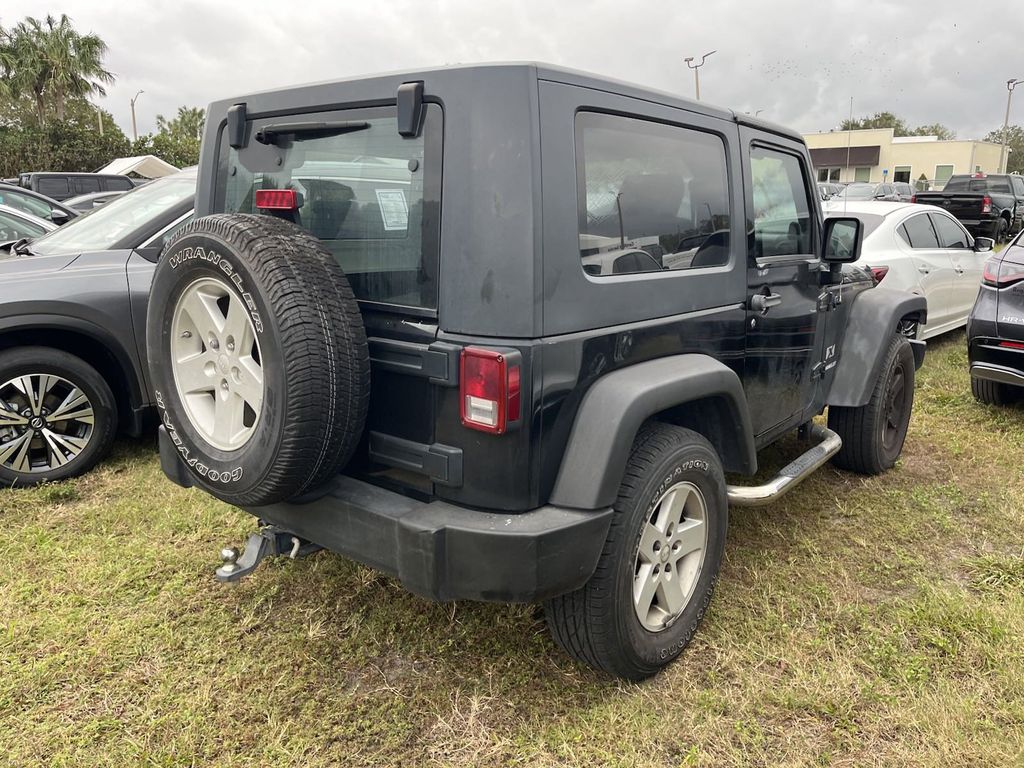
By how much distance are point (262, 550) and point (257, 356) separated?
2.62ft

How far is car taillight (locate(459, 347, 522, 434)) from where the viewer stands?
77.9 inches

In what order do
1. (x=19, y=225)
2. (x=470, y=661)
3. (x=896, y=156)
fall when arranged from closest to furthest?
(x=470, y=661)
(x=19, y=225)
(x=896, y=156)

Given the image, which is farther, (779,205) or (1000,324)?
(1000,324)

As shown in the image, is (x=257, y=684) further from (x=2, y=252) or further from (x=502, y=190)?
(x=2, y=252)

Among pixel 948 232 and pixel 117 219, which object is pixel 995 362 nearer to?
pixel 948 232

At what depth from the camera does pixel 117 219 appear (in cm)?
468

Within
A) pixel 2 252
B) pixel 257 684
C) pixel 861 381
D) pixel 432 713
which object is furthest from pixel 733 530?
pixel 2 252

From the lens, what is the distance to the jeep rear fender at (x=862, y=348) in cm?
392

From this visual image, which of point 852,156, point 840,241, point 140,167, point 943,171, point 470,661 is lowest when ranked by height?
point 470,661

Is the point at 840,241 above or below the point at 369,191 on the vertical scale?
below

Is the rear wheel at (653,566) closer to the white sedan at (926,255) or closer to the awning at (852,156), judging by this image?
the white sedan at (926,255)

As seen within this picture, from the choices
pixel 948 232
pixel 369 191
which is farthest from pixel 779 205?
pixel 948 232

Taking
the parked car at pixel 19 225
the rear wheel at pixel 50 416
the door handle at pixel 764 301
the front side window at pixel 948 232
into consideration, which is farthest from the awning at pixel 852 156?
the rear wheel at pixel 50 416

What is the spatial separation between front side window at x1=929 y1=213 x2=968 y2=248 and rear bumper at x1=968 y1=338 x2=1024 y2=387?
243 centimetres
